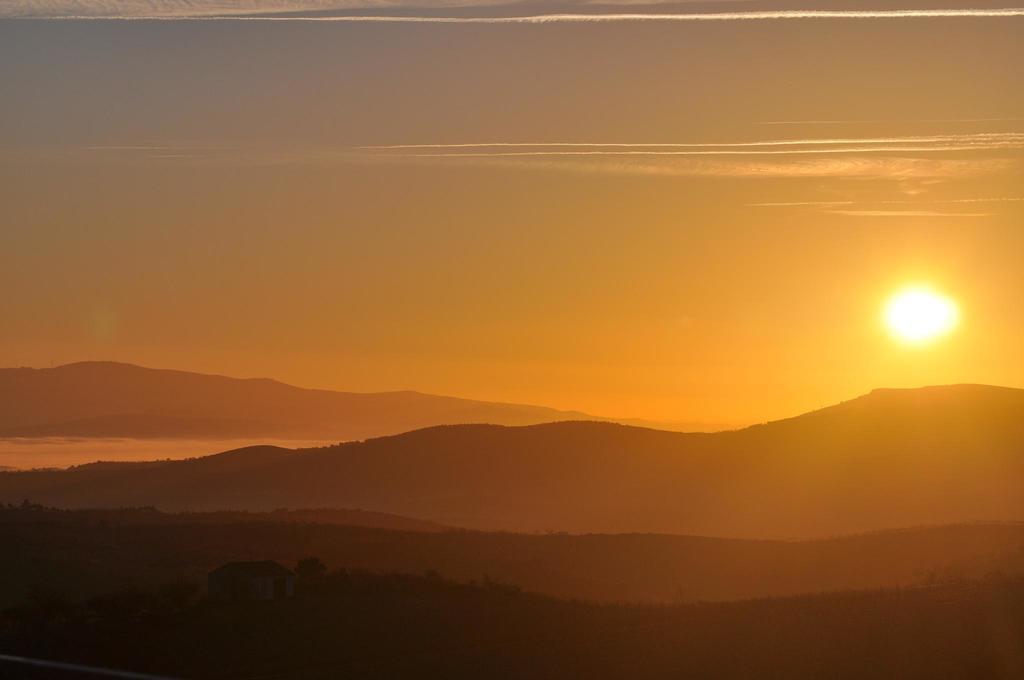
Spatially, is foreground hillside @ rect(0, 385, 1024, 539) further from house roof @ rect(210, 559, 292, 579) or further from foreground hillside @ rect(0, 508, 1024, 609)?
house roof @ rect(210, 559, 292, 579)

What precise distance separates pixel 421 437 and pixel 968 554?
323 ft

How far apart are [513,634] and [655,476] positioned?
10726 cm

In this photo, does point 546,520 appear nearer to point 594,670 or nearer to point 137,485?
point 137,485

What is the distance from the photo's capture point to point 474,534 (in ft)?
254

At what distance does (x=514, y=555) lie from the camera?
69562 millimetres

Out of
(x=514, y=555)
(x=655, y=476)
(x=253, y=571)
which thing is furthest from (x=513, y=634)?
(x=655, y=476)

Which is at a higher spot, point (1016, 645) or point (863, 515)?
point (863, 515)

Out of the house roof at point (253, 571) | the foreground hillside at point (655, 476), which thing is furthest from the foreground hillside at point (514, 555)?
the foreground hillside at point (655, 476)

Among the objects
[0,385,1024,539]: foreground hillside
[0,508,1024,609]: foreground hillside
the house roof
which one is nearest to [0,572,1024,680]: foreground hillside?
the house roof

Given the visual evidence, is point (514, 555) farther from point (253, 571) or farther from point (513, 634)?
point (513, 634)

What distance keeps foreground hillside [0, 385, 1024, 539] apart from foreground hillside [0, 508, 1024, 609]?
3194 cm

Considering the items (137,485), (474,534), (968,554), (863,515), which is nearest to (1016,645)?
(968,554)

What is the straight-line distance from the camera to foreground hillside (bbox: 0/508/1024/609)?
179 ft

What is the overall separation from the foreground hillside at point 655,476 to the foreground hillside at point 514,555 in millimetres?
31940
